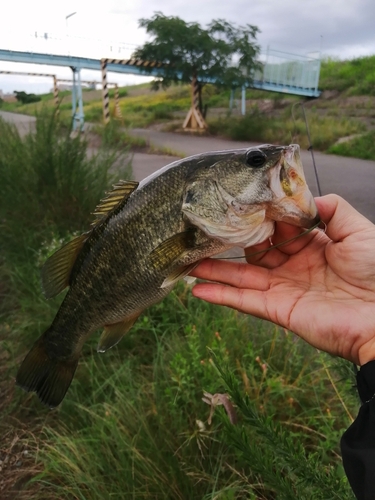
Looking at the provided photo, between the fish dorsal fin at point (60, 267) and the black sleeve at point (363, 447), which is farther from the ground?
the fish dorsal fin at point (60, 267)

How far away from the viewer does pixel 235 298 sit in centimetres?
163

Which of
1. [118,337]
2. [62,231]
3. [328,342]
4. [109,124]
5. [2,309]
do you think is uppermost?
[109,124]

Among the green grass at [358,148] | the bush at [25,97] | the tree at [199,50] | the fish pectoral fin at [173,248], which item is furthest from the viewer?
the tree at [199,50]

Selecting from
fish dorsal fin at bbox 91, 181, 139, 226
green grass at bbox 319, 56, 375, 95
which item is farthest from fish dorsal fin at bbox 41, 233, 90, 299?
green grass at bbox 319, 56, 375, 95

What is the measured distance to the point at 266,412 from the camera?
221 centimetres

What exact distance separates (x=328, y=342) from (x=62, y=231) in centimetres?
335

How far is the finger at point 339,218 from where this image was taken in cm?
154

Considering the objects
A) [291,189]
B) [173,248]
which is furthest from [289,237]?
[173,248]

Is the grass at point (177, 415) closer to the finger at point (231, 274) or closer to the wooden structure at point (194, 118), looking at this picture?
the finger at point (231, 274)

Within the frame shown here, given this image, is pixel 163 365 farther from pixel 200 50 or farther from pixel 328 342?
pixel 200 50

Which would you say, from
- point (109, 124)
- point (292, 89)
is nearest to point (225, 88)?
point (292, 89)

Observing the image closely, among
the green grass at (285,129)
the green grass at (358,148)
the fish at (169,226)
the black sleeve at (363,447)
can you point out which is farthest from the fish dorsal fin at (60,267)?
the green grass at (358,148)

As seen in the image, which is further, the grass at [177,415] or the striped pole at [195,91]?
the striped pole at [195,91]

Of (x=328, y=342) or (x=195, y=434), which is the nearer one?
(x=328, y=342)
